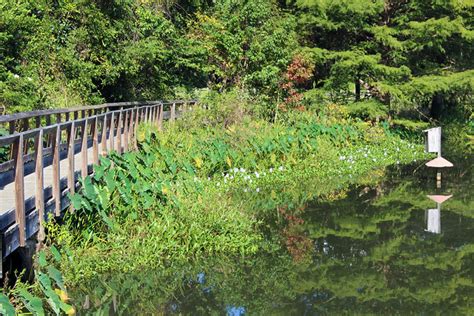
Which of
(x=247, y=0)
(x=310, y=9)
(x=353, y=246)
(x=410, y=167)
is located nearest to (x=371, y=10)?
(x=310, y=9)

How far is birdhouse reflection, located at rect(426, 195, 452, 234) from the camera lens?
13.0 m

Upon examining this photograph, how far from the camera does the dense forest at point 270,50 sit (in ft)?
73.6

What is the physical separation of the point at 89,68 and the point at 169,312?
14.9m

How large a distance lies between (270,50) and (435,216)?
1223 centimetres

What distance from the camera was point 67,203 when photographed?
386 inches

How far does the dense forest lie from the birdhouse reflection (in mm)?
9782

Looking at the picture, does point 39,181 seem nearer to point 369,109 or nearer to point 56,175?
point 56,175

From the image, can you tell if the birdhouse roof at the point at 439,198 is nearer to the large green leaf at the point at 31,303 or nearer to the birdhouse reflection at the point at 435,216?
the birdhouse reflection at the point at 435,216

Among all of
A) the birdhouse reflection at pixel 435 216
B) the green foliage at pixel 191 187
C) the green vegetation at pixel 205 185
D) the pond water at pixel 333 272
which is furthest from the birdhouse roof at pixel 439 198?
the green foliage at pixel 191 187

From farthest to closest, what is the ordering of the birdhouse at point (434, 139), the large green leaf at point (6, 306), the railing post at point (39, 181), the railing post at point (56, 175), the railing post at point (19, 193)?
the birdhouse at point (434, 139)
the railing post at point (56, 175)
the railing post at point (39, 181)
the railing post at point (19, 193)
the large green leaf at point (6, 306)

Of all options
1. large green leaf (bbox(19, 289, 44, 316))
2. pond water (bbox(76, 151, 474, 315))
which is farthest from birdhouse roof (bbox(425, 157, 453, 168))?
large green leaf (bbox(19, 289, 44, 316))

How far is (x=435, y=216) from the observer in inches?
555

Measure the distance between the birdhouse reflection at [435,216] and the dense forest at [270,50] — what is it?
978cm

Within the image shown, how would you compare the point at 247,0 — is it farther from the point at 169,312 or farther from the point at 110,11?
the point at 169,312
